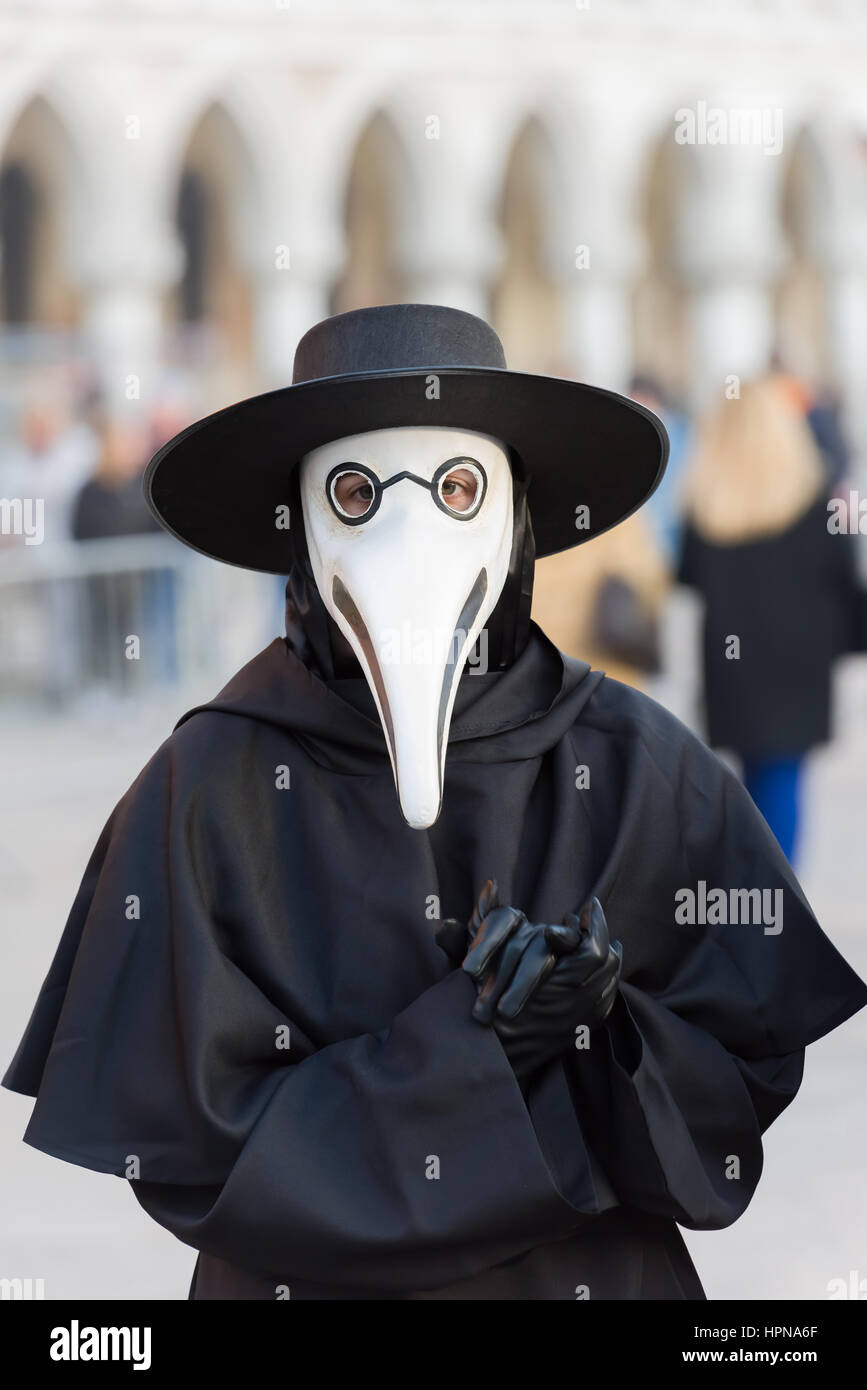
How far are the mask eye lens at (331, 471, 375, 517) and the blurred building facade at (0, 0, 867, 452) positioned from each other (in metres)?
12.2

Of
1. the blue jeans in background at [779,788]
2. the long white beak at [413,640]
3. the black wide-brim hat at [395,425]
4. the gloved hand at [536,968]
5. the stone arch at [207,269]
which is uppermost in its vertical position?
the stone arch at [207,269]

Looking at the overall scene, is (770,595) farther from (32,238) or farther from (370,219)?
(370,219)

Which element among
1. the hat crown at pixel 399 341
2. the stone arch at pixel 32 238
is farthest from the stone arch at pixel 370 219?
the hat crown at pixel 399 341

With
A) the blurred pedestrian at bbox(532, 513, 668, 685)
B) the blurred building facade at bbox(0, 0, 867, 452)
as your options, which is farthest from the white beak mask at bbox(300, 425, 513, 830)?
the blurred building facade at bbox(0, 0, 867, 452)

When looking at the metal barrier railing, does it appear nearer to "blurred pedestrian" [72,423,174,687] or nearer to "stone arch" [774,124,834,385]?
"blurred pedestrian" [72,423,174,687]

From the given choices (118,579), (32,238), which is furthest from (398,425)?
(32,238)

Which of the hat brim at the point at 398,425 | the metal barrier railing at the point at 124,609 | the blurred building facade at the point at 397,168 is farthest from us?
the blurred building facade at the point at 397,168

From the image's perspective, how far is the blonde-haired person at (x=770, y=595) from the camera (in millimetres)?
5992

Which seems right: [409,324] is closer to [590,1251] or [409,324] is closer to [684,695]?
[590,1251]

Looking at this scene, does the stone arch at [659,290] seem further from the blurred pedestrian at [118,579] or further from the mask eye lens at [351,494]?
the mask eye lens at [351,494]
